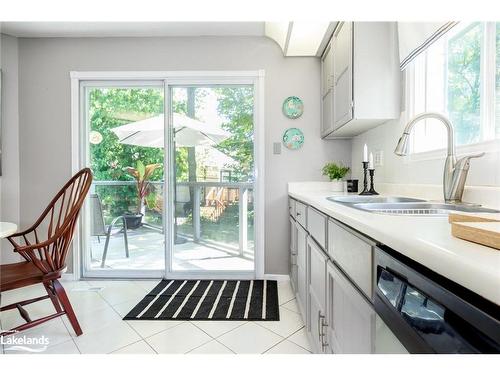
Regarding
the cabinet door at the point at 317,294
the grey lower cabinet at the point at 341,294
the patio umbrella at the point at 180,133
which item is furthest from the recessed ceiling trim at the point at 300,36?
the cabinet door at the point at 317,294

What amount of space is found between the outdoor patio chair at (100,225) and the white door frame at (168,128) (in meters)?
0.13

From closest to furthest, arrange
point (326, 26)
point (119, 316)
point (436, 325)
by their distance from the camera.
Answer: point (436, 325) < point (119, 316) < point (326, 26)

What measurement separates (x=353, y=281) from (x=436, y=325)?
0.42 meters

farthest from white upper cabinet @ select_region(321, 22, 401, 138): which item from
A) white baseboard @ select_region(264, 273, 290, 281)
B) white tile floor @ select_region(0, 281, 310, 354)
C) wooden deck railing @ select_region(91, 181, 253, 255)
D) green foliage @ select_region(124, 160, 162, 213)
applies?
green foliage @ select_region(124, 160, 162, 213)

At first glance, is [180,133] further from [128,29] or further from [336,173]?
[336,173]

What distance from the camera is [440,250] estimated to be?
1.35 feet

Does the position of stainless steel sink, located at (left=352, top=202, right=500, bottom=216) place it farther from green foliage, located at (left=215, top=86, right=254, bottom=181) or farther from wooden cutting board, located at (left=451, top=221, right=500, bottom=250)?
green foliage, located at (left=215, top=86, right=254, bottom=181)

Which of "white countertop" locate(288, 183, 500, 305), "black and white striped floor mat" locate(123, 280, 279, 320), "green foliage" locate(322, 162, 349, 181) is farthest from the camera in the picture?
"green foliage" locate(322, 162, 349, 181)

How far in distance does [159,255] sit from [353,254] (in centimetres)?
252

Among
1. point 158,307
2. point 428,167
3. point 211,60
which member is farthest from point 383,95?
point 158,307

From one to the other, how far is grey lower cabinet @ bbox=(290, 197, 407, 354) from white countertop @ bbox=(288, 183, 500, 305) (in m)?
0.08

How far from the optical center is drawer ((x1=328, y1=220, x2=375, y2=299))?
699 millimetres
